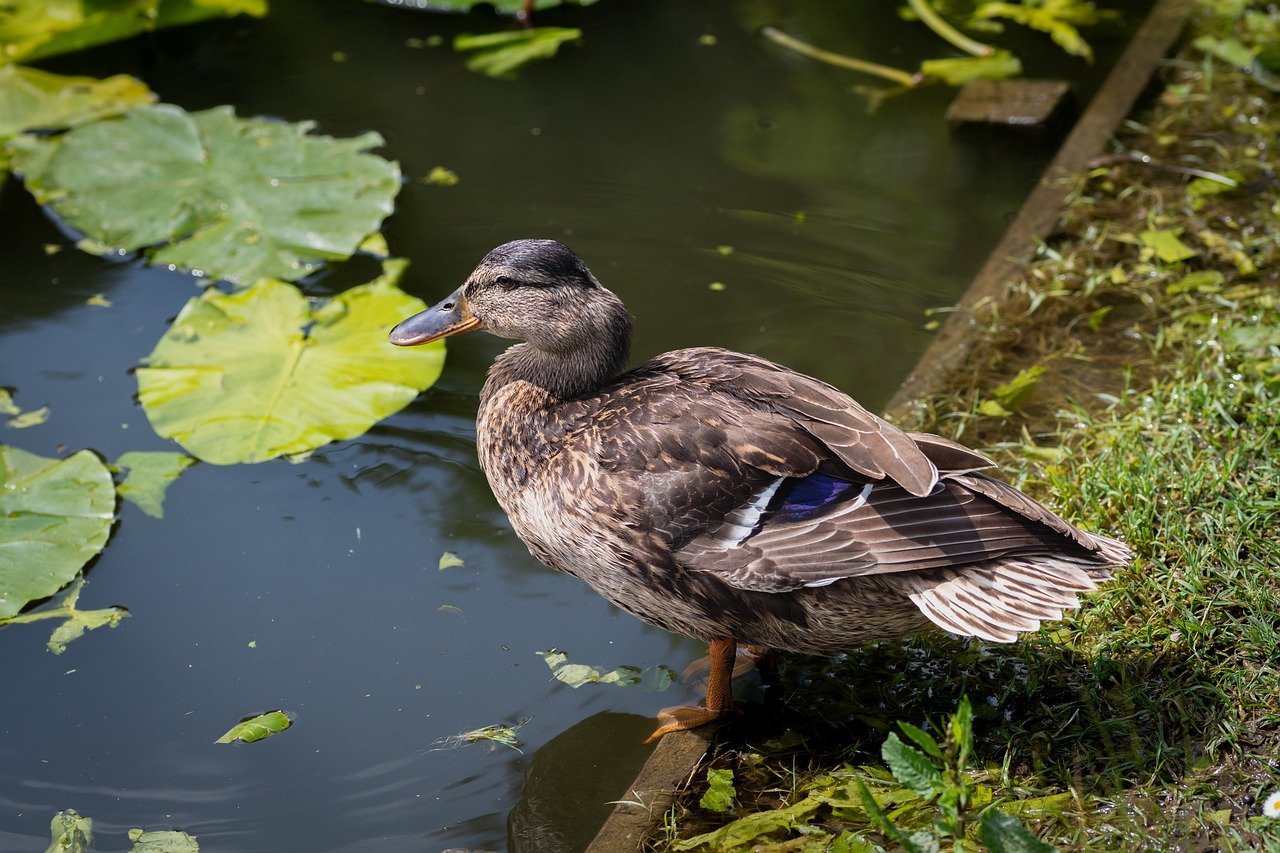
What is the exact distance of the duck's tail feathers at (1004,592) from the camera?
259 cm

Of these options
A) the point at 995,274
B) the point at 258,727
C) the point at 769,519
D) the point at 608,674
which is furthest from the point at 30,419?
the point at 995,274

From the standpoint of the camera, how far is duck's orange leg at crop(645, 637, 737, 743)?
3.03 metres

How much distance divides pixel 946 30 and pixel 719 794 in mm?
4336

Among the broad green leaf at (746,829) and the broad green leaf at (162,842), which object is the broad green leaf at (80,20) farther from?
the broad green leaf at (746,829)

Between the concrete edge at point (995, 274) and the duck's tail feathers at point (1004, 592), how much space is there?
0.69 m

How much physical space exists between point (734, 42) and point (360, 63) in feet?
5.93

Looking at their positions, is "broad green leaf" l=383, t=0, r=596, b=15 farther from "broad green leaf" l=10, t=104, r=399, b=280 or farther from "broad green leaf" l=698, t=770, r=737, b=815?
"broad green leaf" l=698, t=770, r=737, b=815

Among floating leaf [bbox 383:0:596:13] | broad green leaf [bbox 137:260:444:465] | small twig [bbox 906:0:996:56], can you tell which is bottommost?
broad green leaf [bbox 137:260:444:465]

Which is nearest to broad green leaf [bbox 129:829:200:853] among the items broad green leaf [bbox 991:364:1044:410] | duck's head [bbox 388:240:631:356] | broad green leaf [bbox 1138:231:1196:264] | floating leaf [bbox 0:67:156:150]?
duck's head [bbox 388:240:631:356]

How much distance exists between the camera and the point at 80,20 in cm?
557

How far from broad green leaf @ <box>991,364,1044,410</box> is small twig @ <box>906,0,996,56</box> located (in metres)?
2.46

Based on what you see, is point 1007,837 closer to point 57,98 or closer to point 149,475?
point 149,475

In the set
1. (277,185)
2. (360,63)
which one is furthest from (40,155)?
(360,63)

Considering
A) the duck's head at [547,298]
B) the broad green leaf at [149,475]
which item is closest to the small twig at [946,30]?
the duck's head at [547,298]
